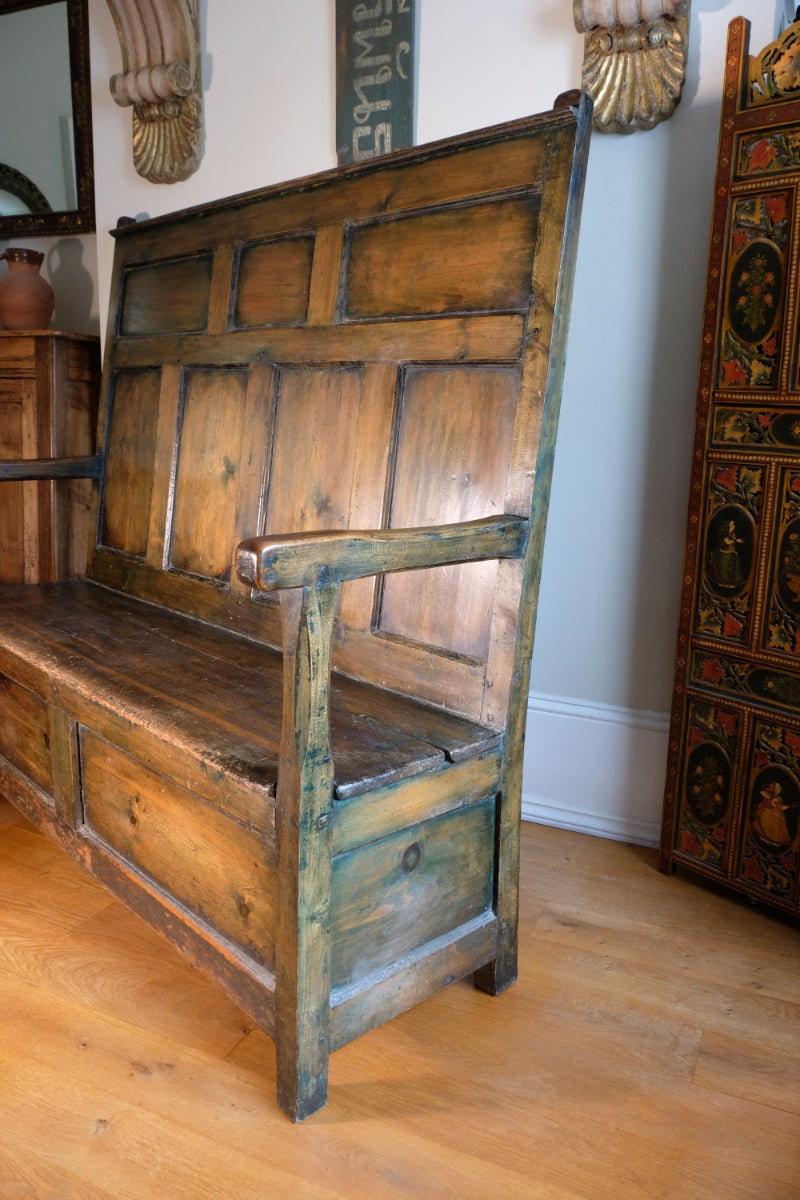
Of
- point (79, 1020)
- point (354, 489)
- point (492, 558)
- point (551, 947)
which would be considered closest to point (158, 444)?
point (354, 489)

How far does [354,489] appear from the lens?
1.61 m

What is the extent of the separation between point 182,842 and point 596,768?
106 centimetres

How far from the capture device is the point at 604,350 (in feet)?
6.44

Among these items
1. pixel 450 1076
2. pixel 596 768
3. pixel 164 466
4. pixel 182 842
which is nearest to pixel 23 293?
pixel 164 466

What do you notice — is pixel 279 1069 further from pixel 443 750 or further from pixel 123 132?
pixel 123 132

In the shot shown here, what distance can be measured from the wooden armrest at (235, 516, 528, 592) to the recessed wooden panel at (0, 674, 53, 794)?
2.87ft

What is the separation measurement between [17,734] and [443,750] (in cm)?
104

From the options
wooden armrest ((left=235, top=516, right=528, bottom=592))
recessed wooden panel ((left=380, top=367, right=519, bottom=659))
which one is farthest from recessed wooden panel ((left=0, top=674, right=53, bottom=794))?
wooden armrest ((left=235, top=516, right=528, bottom=592))

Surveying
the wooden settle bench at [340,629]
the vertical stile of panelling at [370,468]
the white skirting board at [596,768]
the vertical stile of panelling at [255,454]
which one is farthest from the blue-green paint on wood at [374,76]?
the white skirting board at [596,768]

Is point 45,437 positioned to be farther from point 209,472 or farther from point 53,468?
point 209,472

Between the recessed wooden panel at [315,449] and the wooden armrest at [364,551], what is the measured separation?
0.36m

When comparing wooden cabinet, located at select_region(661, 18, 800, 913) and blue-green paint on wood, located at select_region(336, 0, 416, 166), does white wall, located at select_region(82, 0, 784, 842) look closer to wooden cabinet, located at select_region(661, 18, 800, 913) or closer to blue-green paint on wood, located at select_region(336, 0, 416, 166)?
blue-green paint on wood, located at select_region(336, 0, 416, 166)

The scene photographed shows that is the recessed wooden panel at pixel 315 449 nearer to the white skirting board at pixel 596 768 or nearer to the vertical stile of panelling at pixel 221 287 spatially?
the vertical stile of panelling at pixel 221 287

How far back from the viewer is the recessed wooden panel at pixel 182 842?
1.25 m
